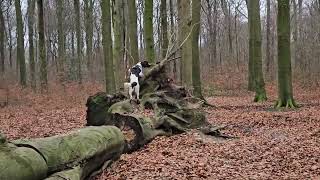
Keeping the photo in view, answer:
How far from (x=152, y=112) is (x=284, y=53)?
6904mm

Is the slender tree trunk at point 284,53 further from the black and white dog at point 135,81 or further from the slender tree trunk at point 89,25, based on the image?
the slender tree trunk at point 89,25

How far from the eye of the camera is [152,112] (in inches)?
479

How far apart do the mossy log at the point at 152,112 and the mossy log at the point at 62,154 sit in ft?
5.58

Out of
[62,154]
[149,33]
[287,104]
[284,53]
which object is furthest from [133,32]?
[62,154]

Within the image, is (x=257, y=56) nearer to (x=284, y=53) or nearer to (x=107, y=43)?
(x=284, y=53)

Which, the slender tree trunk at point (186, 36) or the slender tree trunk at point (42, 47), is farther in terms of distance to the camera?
the slender tree trunk at point (42, 47)

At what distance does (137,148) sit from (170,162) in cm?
182

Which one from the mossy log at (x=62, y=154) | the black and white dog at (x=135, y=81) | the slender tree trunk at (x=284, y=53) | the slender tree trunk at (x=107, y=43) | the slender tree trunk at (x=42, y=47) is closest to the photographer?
the mossy log at (x=62, y=154)

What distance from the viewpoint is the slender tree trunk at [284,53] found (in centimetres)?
1655

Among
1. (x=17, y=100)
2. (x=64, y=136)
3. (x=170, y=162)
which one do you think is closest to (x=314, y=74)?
(x=17, y=100)

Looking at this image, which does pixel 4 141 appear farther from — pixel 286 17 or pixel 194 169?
pixel 286 17

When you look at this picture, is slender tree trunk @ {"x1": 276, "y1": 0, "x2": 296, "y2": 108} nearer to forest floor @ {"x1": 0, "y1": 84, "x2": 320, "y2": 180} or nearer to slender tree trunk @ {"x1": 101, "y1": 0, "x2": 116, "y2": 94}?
forest floor @ {"x1": 0, "y1": 84, "x2": 320, "y2": 180}

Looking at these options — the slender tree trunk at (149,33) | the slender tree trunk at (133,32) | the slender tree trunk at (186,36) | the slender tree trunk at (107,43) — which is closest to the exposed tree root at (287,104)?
the slender tree trunk at (186,36)

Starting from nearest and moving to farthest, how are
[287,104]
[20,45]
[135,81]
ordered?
[135,81] → [287,104] → [20,45]
